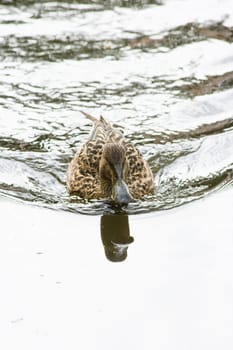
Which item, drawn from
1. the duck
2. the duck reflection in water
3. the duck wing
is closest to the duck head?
the duck

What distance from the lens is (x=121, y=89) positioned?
11.2 metres

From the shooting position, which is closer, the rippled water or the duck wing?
→ the duck wing

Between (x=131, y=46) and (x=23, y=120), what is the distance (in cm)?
246

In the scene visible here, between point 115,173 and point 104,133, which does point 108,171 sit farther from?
point 104,133

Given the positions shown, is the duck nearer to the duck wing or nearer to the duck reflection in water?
the duck wing

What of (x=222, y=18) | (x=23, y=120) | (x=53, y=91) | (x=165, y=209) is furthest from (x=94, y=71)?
(x=165, y=209)

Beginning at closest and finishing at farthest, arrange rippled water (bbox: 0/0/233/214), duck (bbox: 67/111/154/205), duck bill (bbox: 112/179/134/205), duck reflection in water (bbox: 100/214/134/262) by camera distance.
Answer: duck reflection in water (bbox: 100/214/134/262) < duck bill (bbox: 112/179/134/205) < duck (bbox: 67/111/154/205) < rippled water (bbox: 0/0/233/214)

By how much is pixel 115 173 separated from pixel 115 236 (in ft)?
1.94

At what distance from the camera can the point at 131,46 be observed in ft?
40.0

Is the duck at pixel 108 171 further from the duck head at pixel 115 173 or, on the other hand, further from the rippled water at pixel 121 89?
the rippled water at pixel 121 89

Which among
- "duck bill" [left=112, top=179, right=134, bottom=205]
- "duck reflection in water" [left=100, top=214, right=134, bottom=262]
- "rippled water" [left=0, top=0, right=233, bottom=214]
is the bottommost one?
"rippled water" [left=0, top=0, right=233, bottom=214]

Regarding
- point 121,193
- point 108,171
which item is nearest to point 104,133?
point 108,171

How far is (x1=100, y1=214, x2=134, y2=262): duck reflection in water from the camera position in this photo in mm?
7750

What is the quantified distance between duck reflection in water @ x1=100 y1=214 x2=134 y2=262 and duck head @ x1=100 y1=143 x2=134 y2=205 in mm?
220
